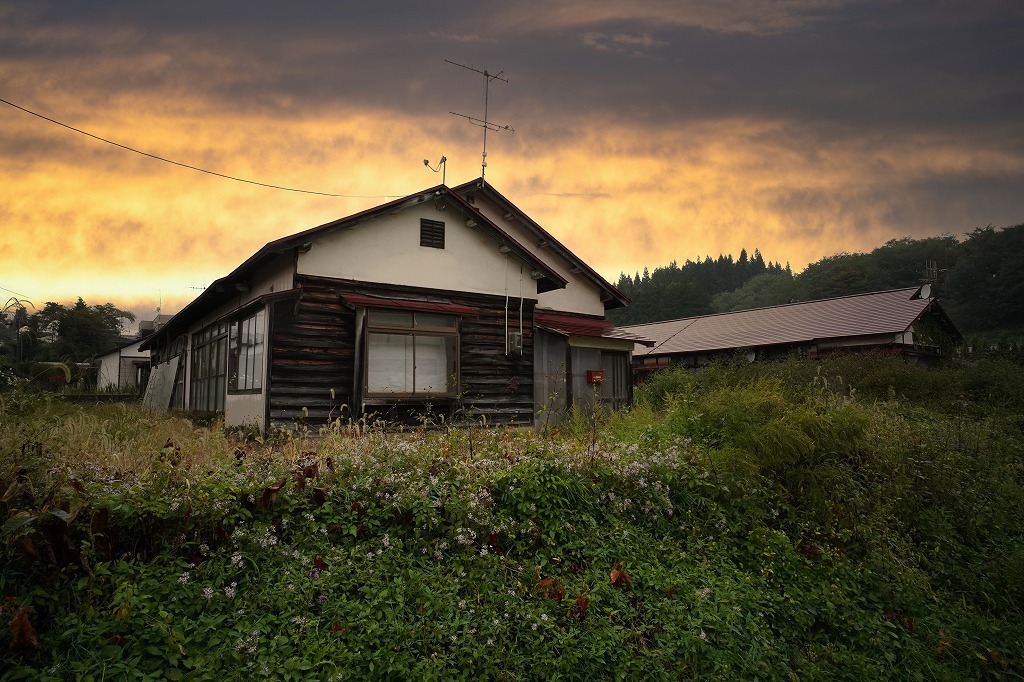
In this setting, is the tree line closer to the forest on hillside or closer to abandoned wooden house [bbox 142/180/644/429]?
abandoned wooden house [bbox 142/180/644/429]

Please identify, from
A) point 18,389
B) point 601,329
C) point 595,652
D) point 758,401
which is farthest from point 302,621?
point 601,329

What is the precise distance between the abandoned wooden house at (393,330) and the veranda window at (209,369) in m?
0.08

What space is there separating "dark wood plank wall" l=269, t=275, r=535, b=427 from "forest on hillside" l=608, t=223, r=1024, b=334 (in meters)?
50.4

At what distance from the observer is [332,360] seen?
12.3 meters

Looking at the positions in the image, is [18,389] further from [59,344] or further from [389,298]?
[59,344]

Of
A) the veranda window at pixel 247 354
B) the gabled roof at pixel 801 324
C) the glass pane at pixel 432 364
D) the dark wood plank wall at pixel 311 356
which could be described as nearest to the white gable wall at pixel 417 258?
the dark wood plank wall at pixel 311 356

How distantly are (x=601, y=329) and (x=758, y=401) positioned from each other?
12.0 metres

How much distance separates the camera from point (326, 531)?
189 inches

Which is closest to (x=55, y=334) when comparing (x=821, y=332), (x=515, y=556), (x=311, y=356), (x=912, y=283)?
(x=311, y=356)

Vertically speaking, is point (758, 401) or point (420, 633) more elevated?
point (758, 401)

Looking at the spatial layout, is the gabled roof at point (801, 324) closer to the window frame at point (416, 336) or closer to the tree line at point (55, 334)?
the window frame at point (416, 336)

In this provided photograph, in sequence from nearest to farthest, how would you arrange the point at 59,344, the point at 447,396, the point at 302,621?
the point at 302,621, the point at 447,396, the point at 59,344

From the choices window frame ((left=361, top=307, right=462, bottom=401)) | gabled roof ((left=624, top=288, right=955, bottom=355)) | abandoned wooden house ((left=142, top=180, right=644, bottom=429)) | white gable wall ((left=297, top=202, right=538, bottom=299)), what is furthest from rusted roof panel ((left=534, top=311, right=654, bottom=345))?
gabled roof ((left=624, top=288, right=955, bottom=355))

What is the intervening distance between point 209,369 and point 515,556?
1388 cm
